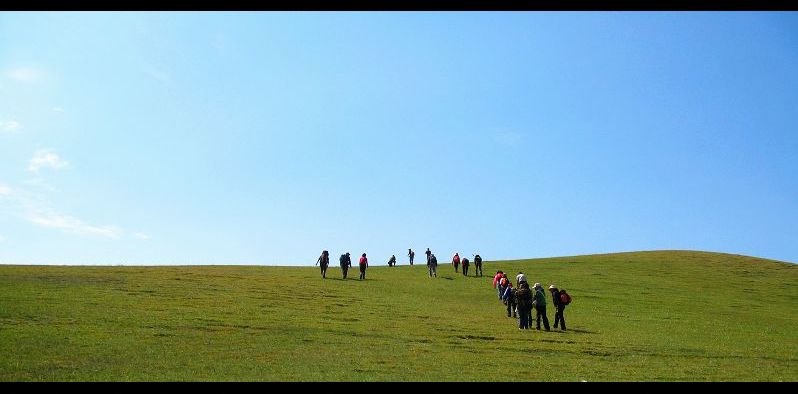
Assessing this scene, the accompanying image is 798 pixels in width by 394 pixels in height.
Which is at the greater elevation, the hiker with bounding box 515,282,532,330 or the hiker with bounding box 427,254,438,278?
the hiker with bounding box 427,254,438,278

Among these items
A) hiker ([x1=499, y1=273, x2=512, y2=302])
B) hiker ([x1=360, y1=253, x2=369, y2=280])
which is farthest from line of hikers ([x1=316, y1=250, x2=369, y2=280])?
hiker ([x1=499, y1=273, x2=512, y2=302])

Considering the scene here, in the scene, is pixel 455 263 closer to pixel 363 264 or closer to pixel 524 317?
Answer: pixel 363 264

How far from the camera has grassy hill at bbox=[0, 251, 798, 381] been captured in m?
14.9

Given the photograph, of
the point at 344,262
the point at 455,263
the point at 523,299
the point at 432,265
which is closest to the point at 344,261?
the point at 344,262

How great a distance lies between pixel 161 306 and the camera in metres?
26.3

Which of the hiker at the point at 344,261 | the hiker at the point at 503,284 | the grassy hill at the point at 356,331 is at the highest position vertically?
the hiker at the point at 344,261

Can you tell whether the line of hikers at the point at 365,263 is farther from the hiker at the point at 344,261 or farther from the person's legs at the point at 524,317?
the person's legs at the point at 524,317

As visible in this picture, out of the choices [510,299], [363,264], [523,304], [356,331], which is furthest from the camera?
[363,264]

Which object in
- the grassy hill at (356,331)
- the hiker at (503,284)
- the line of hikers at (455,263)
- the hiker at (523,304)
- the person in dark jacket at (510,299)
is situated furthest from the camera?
the line of hikers at (455,263)

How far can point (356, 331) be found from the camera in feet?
72.7

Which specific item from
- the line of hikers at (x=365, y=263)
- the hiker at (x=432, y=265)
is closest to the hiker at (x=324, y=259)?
the line of hikers at (x=365, y=263)

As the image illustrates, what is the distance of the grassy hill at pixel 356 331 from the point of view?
48.9 ft

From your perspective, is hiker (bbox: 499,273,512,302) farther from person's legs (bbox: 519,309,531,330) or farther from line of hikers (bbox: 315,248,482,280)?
line of hikers (bbox: 315,248,482,280)
